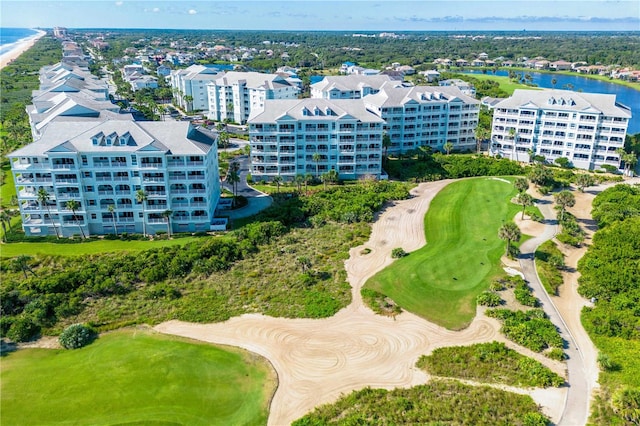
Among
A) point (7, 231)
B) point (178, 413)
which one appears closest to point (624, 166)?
point (178, 413)

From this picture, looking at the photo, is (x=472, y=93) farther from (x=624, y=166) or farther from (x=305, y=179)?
(x=305, y=179)

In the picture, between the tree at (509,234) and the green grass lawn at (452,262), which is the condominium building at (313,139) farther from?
the tree at (509,234)

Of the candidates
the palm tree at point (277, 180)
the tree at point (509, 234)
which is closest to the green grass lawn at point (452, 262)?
the tree at point (509, 234)

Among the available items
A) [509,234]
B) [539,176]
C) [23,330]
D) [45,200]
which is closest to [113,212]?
[45,200]

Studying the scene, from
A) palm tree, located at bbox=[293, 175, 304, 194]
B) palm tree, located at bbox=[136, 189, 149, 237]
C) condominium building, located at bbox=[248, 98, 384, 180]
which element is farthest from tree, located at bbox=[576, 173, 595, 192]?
palm tree, located at bbox=[136, 189, 149, 237]

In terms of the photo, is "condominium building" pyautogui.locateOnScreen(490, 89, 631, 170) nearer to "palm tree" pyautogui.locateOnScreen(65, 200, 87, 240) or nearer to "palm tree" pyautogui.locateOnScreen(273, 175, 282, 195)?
"palm tree" pyautogui.locateOnScreen(273, 175, 282, 195)

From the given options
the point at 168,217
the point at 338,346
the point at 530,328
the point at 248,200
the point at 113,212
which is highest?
the point at 113,212

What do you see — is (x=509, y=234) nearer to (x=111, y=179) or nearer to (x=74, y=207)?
(x=111, y=179)
